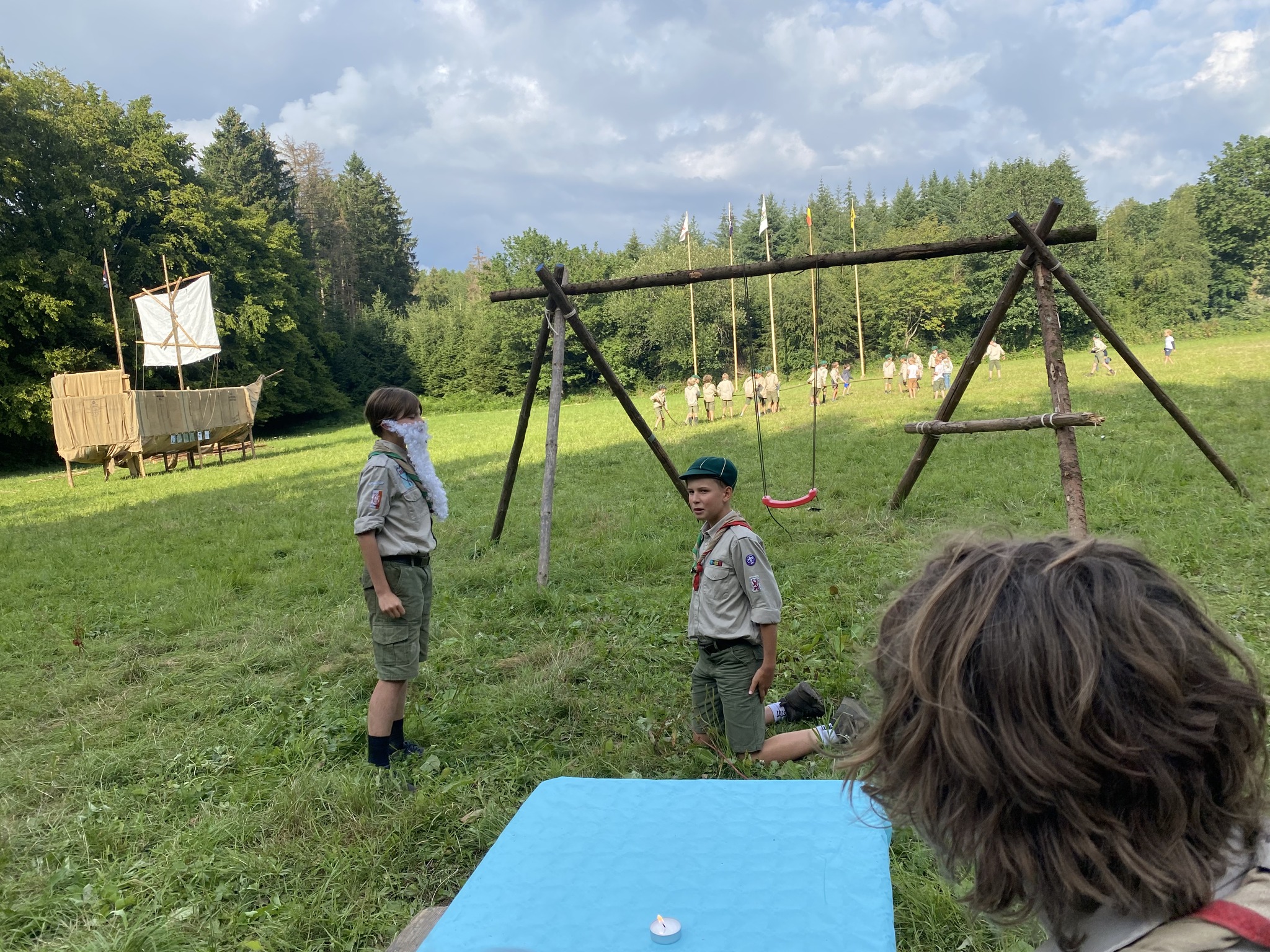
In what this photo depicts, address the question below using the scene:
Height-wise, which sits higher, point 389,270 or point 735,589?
point 389,270

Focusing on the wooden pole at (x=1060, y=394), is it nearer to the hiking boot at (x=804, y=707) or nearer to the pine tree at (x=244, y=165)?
the hiking boot at (x=804, y=707)

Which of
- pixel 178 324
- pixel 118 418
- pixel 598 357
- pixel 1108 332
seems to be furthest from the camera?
pixel 178 324

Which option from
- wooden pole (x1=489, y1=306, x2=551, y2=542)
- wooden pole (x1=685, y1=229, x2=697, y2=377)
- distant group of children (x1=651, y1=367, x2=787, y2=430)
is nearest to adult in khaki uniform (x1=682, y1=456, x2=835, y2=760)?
wooden pole (x1=489, y1=306, x2=551, y2=542)

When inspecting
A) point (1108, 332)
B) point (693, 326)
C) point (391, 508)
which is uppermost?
point (693, 326)

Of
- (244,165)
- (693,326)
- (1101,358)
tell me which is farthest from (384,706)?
(244,165)

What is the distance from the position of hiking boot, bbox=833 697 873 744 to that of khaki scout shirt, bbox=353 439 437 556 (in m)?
2.14

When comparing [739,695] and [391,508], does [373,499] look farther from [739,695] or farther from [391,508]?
[739,695]

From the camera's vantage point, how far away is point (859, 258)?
5.75 m

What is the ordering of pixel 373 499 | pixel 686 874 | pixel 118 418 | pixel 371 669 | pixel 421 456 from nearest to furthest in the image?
pixel 686 874
pixel 373 499
pixel 421 456
pixel 371 669
pixel 118 418

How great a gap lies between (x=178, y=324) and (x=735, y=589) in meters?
20.1

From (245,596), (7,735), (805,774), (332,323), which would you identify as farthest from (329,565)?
(332,323)

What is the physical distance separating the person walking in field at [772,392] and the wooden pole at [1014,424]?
13032 mm

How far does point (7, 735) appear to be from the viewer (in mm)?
4438

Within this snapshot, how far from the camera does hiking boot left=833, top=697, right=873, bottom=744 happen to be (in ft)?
11.4
